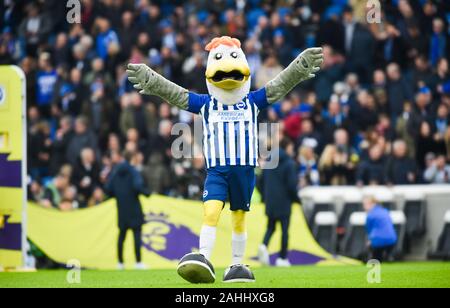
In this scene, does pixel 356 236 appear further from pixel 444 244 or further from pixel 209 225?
pixel 209 225

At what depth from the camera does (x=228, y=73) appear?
12078 mm

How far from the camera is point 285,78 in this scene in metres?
12.3

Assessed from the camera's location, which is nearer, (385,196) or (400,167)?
(385,196)

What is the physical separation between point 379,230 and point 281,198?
1.62 metres

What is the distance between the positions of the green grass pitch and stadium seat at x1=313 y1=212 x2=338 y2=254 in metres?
3.67

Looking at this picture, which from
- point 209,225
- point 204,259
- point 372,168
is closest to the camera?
point 204,259

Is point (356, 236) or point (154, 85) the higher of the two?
point (154, 85)

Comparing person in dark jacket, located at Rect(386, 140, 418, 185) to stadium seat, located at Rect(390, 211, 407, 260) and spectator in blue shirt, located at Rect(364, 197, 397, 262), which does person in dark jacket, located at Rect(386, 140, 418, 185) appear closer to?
stadium seat, located at Rect(390, 211, 407, 260)

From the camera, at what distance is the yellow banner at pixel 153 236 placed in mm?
18375

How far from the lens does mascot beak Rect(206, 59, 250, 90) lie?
39.6 ft

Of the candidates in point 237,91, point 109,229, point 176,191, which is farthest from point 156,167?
point 237,91

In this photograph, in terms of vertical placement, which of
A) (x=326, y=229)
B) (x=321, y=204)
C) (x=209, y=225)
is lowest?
(x=326, y=229)

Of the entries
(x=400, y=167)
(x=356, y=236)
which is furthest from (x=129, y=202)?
(x=400, y=167)

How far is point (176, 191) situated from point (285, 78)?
8.31 metres
